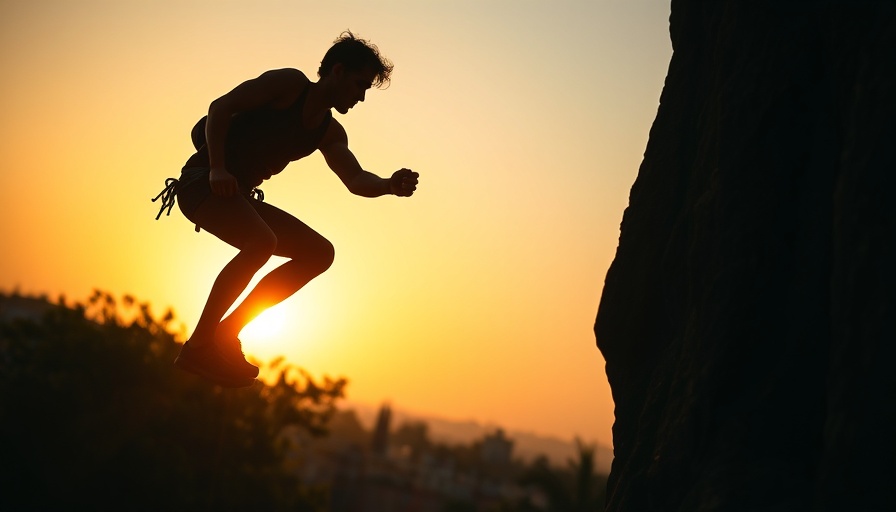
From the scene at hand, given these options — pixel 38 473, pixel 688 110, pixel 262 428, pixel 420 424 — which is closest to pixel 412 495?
pixel 262 428

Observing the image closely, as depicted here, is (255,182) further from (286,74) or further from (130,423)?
(130,423)

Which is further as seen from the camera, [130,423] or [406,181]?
[130,423]

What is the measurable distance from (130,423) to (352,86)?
91.1ft

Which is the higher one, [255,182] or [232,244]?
[255,182]

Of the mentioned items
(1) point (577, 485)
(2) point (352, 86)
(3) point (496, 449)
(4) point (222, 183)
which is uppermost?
(3) point (496, 449)

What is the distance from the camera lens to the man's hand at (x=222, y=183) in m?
5.76

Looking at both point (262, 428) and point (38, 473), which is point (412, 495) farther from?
point (38, 473)

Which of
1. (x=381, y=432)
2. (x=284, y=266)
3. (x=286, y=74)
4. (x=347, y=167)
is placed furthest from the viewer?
(x=381, y=432)

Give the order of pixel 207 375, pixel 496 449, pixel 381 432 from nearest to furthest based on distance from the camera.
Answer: pixel 207 375, pixel 381 432, pixel 496 449

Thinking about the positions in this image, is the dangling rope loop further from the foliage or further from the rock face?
the foliage

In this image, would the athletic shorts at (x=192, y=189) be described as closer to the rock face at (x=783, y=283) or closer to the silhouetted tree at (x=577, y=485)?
the rock face at (x=783, y=283)

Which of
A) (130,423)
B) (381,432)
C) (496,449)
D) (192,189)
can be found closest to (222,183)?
(192,189)

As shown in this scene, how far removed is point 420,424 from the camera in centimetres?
19888

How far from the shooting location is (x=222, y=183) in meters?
5.76
